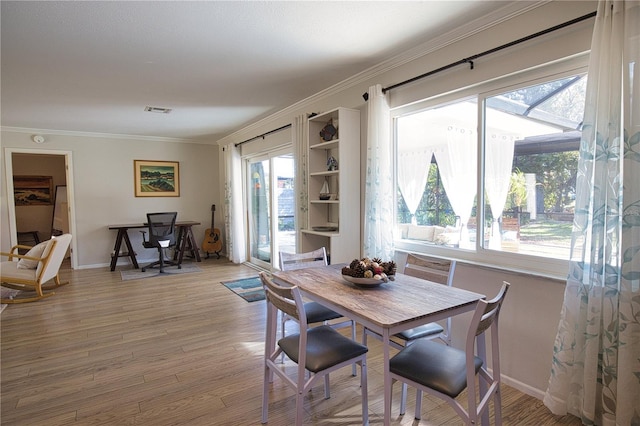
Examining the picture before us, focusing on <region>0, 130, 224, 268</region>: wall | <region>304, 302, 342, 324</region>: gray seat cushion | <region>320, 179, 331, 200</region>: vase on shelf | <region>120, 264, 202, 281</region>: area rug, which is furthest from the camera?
<region>0, 130, 224, 268</region>: wall

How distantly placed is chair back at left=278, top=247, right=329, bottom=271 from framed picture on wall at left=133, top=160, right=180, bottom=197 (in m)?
5.19

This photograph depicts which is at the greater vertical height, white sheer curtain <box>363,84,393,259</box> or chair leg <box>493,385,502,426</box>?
white sheer curtain <box>363,84,393,259</box>

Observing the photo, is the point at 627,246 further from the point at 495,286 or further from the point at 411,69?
the point at 411,69

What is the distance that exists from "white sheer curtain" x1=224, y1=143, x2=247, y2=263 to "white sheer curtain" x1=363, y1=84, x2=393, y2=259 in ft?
12.5

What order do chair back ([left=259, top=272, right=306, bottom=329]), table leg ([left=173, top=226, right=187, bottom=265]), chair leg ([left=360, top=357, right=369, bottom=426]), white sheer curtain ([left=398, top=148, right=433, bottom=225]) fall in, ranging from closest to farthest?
chair back ([left=259, top=272, right=306, bottom=329]), chair leg ([left=360, top=357, right=369, bottom=426]), white sheer curtain ([left=398, top=148, right=433, bottom=225]), table leg ([left=173, top=226, right=187, bottom=265])

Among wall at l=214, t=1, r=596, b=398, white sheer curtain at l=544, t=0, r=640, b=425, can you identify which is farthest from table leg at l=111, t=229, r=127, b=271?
white sheer curtain at l=544, t=0, r=640, b=425

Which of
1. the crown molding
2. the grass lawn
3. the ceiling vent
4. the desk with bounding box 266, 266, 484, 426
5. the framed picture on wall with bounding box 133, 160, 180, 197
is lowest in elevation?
the desk with bounding box 266, 266, 484, 426

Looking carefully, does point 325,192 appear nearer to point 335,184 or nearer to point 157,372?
point 335,184

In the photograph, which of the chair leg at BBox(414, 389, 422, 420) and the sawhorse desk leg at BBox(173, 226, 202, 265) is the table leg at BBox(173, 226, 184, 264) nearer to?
the sawhorse desk leg at BBox(173, 226, 202, 265)

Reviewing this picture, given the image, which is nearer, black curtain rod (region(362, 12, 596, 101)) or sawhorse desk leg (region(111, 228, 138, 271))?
black curtain rod (region(362, 12, 596, 101))

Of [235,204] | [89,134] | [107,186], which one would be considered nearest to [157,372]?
[235,204]

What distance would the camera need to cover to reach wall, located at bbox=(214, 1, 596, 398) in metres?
2.02

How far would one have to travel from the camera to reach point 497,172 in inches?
98.0

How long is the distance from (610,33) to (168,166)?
6.90 metres
